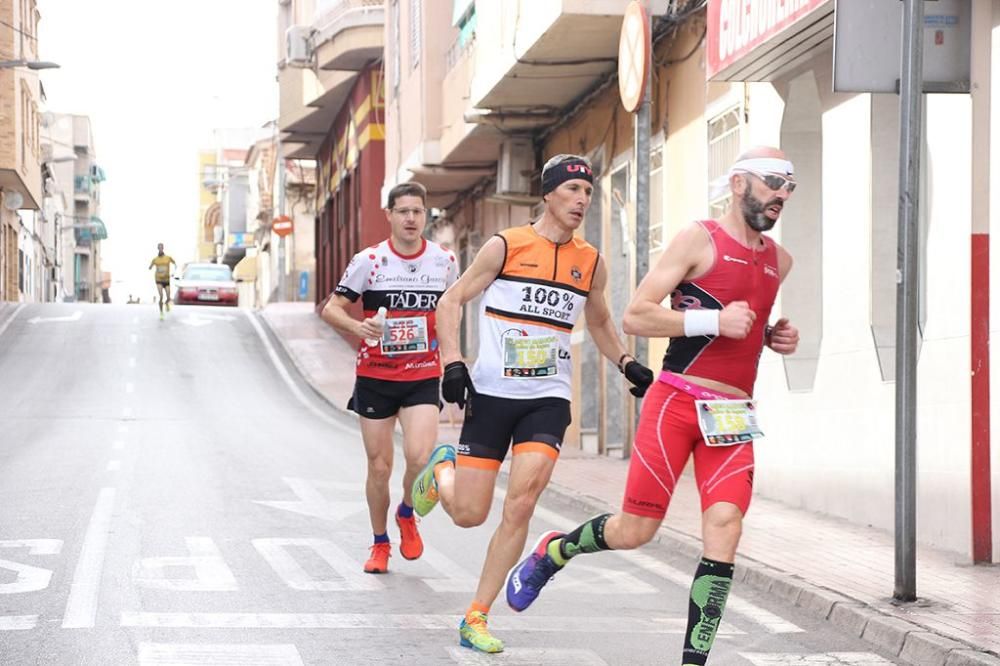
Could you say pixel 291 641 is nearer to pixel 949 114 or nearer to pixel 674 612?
pixel 674 612

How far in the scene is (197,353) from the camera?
34.8 metres

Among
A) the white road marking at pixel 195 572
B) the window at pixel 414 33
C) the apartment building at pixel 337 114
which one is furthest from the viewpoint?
the apartment building at pixel 337 114

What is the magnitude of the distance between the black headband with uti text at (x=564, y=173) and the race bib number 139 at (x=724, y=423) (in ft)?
4.11

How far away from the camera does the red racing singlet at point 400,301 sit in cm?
926

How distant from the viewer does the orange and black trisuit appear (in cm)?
707

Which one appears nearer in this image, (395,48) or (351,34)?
(395,48)

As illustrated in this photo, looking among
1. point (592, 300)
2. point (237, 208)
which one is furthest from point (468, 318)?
point (237, 208)

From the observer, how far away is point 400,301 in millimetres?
9281

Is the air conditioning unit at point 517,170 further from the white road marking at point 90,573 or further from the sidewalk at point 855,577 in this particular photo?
the white road marking at point 90,573

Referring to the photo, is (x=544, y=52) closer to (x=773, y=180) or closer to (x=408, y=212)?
(x=408, y=212)

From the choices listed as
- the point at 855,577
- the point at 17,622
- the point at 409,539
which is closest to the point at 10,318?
the point at 409,539

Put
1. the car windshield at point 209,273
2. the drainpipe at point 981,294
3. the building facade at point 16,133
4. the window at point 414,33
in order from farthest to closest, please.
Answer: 1. the car windshield at point 209,273
2. the building facade at point 16,133
3. the window at point 414,33
4. the drainpipe at point 981,294

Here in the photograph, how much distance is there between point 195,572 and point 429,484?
2.05 meters

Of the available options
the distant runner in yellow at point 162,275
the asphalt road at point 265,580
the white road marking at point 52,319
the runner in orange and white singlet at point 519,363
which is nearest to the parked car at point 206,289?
the distant runner in yellow at point 162,275
